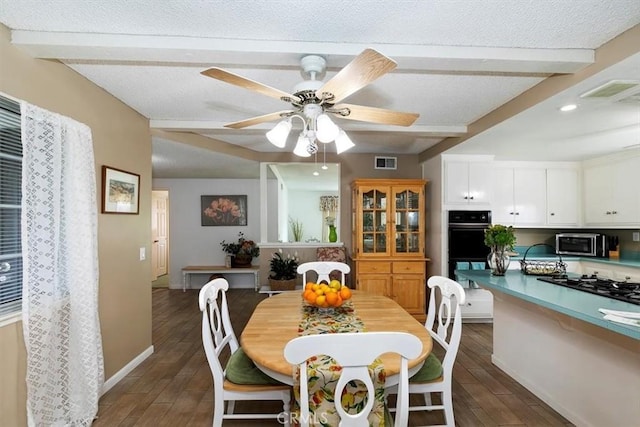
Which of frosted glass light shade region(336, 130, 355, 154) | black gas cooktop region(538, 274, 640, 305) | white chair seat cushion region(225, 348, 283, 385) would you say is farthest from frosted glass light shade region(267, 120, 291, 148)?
black gas cooktop region(538, 274, 640, 305)

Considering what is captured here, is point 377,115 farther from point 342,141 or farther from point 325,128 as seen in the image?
point 325,128

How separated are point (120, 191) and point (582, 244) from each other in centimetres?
550

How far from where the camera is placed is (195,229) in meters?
6.33

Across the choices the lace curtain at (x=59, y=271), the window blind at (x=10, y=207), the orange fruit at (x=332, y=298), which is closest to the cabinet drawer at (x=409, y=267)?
the orange fruit at (x=332, y=298)

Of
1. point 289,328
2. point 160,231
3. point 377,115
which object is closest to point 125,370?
point 289,328

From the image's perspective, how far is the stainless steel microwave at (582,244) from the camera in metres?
4.09

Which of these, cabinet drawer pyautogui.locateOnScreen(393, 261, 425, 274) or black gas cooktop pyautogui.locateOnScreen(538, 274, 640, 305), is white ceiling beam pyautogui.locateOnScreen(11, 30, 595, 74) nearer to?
black gas cooktop pyautogui.locateOnScreen(538, 274, 640, 305)

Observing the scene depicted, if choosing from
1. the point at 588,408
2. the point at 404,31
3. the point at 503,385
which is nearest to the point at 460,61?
the point at 404,31

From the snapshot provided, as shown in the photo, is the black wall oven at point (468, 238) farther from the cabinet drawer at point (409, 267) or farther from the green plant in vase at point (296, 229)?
the green plant in vase at point (296, 229)

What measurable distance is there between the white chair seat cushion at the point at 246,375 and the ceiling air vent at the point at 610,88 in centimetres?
269

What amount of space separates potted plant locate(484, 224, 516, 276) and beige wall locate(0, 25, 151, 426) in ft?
10.6

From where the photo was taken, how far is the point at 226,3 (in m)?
1.47

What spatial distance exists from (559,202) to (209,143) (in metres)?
4.87

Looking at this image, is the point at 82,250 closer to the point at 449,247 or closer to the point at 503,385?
the point at 503,385
